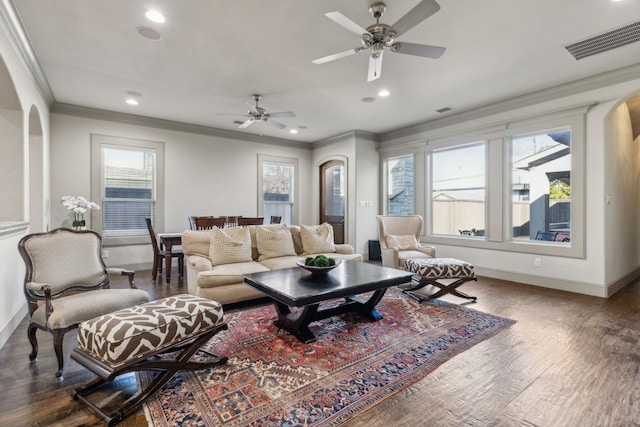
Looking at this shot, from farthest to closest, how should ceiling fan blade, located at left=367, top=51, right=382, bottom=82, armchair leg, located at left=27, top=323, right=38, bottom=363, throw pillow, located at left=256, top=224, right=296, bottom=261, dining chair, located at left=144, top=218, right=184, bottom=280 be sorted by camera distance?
dining chair, located at left=144, top=218, right=184, bottom=280, throw pillow, located at left=256, top=224, right=296, bottom=261, ceiling fan blade, located at left=367, top=51, right=382, bottom=82, armchair leg, located at left=27, top=323, right=38, bottom=363

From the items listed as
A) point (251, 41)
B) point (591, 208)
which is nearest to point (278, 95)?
point (251, 41)

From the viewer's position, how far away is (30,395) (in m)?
1.84

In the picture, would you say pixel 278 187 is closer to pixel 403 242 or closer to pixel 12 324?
pixel 403 242

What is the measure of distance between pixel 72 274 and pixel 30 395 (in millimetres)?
981

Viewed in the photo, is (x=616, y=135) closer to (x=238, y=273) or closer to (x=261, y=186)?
(x=238, y=273)

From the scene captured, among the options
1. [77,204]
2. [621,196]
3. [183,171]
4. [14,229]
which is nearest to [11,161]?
[14,229]

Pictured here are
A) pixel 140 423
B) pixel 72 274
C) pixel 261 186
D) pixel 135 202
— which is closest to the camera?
pixel 140 423

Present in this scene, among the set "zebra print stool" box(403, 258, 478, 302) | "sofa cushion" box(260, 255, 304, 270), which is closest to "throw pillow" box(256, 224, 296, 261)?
"sofa cushion" box(260, 255, 304, 270)

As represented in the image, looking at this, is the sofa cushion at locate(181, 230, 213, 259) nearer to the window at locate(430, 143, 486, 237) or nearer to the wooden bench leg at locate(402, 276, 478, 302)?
the wooden bench leg at locate(402, 276, 478, 302)

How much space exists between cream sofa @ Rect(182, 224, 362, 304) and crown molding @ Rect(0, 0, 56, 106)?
233 centimetres

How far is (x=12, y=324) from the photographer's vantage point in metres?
2.79

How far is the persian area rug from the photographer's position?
1696 mm

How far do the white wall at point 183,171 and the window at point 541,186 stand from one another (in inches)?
173

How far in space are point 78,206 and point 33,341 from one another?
10.8 ft
